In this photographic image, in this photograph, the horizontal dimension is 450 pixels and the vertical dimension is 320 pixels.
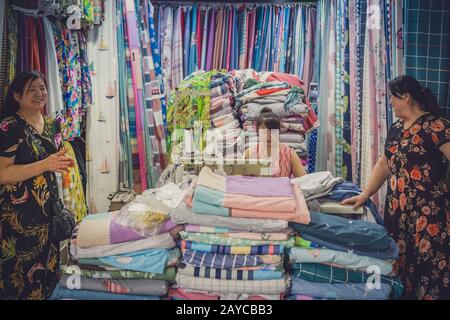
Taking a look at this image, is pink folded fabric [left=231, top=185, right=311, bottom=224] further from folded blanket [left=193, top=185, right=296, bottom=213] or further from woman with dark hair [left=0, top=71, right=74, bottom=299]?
woman with dark hair [left=0, top=71, right=74, bottom=299]

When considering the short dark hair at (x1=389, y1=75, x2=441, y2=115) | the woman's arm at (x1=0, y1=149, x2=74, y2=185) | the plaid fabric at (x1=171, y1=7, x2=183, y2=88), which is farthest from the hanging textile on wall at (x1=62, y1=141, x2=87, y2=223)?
the short dark hair at (x1=389, y1=75, x2=441, y2=115)

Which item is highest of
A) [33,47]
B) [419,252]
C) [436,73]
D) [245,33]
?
[245,33]

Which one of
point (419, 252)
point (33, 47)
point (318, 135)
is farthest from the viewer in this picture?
point (318, 135)

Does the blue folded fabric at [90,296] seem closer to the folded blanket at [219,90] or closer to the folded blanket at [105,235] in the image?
the folded blanket at [105,235]

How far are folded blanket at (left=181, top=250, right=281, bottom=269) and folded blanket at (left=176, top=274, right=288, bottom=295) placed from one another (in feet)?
0.13

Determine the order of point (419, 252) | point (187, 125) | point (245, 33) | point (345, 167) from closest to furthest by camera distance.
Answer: point (419, 252) → point (345, 167) → point (187, 125) → point (245, 33)

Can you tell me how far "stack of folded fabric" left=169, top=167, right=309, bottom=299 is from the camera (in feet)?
3.76

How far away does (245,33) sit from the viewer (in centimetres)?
367

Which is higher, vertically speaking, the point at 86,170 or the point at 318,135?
the point at 318,135

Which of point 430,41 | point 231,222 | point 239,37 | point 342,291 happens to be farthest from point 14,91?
point 239,37

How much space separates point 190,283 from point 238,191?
0.91 feet

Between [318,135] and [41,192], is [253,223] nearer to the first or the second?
[41,192]

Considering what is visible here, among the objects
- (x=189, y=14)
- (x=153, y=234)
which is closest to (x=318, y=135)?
(x=189, y=14)

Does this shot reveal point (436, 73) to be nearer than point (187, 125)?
Yes
